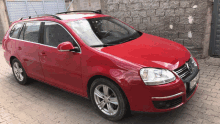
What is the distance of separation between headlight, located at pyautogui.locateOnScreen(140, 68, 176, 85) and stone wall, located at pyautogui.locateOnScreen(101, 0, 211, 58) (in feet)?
12.6

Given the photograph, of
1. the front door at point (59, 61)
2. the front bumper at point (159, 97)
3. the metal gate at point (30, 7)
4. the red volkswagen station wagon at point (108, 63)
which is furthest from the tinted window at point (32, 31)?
the metal gate at point (30, 7)

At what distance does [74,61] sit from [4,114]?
5.93 feet

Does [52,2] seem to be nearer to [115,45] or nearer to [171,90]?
[115,45]

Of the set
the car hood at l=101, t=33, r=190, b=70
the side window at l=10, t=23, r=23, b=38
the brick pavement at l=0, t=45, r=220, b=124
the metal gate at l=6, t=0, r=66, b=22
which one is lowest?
the brick pavement at l=0, t=45, r=220, b=124

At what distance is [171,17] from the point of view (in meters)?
6.33

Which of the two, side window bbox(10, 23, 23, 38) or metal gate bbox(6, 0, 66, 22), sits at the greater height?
metal gate bbox(6, 0, 66, 22)

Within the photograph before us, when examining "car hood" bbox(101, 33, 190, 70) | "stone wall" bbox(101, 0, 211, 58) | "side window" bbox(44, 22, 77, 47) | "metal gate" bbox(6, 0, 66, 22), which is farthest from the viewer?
"metal gate" bbox(6, 0, 66, 22)

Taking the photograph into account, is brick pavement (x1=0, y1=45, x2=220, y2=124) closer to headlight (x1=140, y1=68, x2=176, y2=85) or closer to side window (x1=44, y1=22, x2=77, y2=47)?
headlight (x1=140, y1=68, x2=176, y2=85)

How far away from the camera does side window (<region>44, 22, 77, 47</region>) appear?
3.65m

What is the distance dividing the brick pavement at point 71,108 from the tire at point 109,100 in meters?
0.16

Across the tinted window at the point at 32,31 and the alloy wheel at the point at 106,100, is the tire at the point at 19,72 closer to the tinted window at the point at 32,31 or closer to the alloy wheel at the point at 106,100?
the tinted window at the point at 32,31

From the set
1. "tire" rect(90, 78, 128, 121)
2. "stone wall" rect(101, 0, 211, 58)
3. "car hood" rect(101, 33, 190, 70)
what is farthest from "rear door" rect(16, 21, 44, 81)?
"stone wall" rect(101, 0, 211, 58)

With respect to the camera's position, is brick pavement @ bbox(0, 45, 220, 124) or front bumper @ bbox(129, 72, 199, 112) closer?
front bumper @ bbox(129, 72, 199, 112)

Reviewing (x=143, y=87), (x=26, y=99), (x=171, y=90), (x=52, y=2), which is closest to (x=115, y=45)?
(x=143, y=87)
